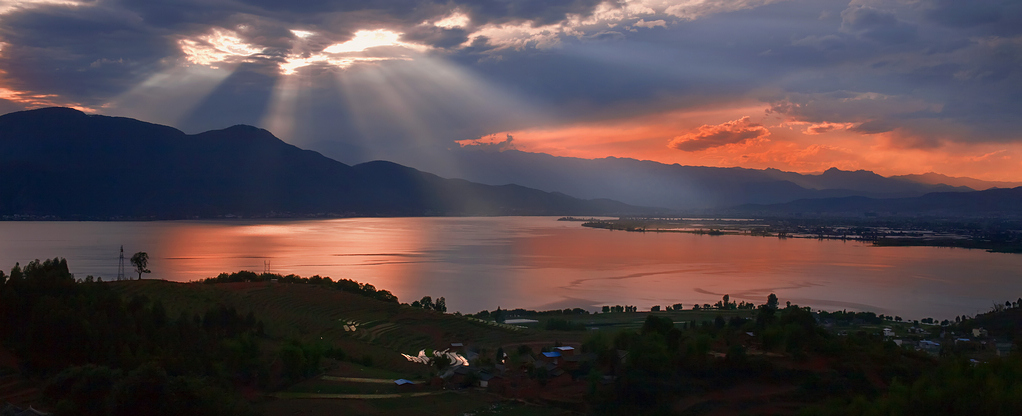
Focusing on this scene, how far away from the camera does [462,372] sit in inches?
413

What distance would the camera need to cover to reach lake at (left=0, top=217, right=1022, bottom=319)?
26984 mm

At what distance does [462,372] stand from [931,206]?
160180mm

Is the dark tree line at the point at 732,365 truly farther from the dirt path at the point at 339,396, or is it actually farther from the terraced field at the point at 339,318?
the terraced field at the point at 339,318

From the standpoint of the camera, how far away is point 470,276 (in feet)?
109

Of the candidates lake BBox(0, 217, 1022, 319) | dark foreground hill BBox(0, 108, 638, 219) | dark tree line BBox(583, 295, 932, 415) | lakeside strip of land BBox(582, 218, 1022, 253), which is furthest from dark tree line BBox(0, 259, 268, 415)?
dark foreground hill BBox(0, 108, 638, 219)

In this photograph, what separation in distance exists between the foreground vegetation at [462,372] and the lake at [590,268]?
13.1 metres

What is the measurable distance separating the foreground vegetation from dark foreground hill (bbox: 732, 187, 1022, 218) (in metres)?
127

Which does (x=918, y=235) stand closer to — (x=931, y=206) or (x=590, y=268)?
(x=590, y=268)

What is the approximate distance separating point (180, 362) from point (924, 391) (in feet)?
29.3

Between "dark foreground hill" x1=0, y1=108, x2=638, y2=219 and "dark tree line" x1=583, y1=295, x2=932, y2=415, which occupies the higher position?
"dark foreground hill" x1=0, y1=108, x2=638, y2=219

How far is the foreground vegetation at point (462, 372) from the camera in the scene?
632 centimetres

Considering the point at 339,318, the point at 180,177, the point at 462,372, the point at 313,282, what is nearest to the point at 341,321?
the point at 339,318

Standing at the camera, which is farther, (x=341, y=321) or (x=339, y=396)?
(x=341, y=321)

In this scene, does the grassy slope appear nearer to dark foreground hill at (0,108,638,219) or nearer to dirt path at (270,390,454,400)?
dirt path at (270,390,454,400)
